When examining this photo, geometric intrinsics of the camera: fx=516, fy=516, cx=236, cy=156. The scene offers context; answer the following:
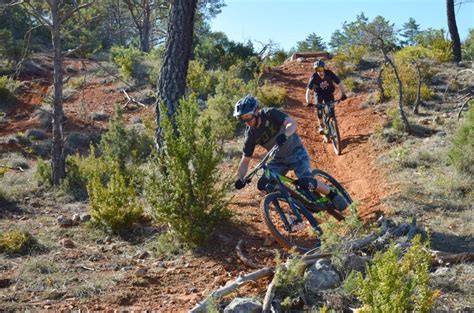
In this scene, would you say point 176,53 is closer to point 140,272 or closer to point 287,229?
point 287,229

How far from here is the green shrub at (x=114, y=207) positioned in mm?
6520

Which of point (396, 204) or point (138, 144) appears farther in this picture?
point (138, 144)

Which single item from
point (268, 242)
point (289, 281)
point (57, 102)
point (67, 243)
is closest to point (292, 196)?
point (268, 242)

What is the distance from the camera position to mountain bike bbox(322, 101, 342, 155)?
10.5 metres

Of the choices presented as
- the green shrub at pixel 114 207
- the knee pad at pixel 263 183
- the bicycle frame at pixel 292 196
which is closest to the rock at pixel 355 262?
the bicycle frame at pixel 292 196

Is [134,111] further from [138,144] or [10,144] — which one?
[138,144]

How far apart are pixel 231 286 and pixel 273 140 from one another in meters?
2.22

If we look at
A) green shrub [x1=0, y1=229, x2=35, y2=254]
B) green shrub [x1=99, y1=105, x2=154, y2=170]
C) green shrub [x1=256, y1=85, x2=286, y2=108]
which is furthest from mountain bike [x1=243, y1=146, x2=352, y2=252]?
green shrub [x1=256, y1=85, x2=286, y2=108]

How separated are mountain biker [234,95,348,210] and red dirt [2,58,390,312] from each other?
0.82 m

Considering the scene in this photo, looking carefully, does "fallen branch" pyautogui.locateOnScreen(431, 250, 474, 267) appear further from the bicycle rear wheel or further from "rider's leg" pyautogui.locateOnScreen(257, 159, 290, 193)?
the bicycle rear wheel

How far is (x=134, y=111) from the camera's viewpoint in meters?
15.7

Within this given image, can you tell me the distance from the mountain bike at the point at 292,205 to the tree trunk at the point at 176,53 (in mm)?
2146

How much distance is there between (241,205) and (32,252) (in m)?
2.96

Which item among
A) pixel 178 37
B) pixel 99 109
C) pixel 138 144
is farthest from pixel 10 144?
pixel 178 37
